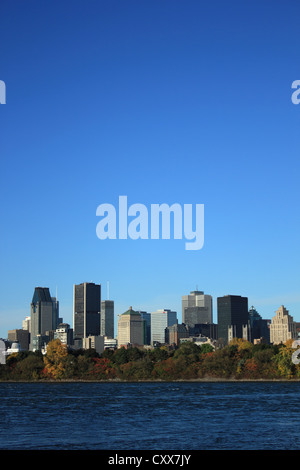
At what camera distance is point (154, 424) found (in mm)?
75625

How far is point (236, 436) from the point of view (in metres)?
64.4

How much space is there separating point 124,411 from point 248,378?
109434mm

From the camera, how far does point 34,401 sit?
4769 inches

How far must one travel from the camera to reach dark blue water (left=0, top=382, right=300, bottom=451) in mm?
59531

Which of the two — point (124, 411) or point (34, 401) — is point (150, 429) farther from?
point (34, 401)

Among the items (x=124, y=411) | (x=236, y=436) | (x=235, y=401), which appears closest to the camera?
(x=236, y=436)

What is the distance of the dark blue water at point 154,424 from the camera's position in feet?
195

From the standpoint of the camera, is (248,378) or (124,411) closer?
(124,411)
